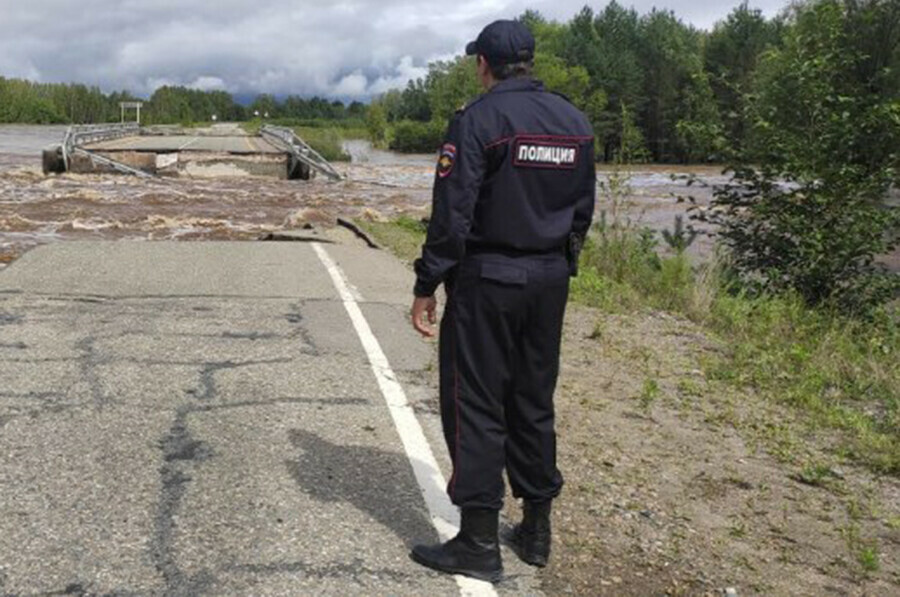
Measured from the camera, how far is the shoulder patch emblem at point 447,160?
307cm

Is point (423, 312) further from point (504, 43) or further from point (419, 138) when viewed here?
point (419, 138)

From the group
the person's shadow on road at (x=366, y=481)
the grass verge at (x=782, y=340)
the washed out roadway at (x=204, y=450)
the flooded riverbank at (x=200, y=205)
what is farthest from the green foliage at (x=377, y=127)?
the person's shadow on road at (x=366, y=481)

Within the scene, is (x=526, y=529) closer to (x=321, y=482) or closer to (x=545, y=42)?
(x=321, y=482)

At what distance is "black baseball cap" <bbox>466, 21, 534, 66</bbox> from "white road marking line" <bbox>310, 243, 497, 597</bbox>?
188 cm

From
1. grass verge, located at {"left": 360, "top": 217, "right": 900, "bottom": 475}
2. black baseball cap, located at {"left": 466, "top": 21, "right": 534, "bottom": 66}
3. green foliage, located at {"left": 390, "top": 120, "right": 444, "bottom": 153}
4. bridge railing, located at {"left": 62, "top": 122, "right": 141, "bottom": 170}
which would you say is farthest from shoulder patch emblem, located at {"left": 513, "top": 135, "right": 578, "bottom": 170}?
green foliage, located at {"left": 390, "top": 120, "right": 444, "bottom": 153}

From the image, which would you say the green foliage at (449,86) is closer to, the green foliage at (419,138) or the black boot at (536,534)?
the green foliage at (419,138)

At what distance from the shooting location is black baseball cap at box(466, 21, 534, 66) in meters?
3.15

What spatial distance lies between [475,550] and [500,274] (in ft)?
3.42

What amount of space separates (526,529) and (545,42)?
104587 millimetres

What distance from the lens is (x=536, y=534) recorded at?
3480mm

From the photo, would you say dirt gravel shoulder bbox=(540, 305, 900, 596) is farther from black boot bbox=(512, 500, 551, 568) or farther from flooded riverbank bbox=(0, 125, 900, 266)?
flooded riverbank bbox=(0, 125, 900, 266)

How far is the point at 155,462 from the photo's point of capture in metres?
4.24

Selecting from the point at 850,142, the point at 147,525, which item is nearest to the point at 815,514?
the point at 147,525

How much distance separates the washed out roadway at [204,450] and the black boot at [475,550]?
0.27ft
